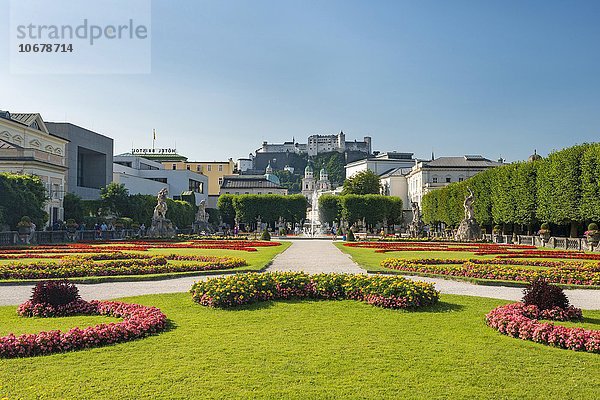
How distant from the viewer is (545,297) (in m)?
11.7

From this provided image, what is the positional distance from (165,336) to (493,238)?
47532mm

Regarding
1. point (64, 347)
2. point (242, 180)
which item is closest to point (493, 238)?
point (64, 347)

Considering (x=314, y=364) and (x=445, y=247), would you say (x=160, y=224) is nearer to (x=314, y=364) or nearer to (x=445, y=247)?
(x=445, y=247)

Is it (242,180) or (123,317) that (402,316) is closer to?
(123,317)

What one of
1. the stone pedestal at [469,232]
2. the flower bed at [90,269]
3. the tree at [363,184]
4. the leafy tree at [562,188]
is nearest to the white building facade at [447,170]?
the tree at [363,184]

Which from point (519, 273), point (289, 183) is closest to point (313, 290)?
point (519, 273)

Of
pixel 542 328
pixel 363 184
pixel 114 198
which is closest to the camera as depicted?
pixel 542 328

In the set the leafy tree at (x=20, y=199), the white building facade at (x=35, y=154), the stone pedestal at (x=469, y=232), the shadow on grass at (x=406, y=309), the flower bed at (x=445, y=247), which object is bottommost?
the shadow on grass at (x=406, y=309)

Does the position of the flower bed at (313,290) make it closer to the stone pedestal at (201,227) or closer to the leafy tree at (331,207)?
the stone pedestal at (201,227)

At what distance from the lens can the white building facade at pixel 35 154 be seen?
174 ft

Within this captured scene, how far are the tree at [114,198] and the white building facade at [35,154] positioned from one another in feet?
15.0

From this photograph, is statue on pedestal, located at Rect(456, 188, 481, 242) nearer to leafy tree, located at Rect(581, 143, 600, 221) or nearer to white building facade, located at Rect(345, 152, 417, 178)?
leafy tree, located at Rect(581, 143, 600, 221)

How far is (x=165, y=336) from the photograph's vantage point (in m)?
10.2

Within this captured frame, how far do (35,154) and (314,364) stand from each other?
169 feet
